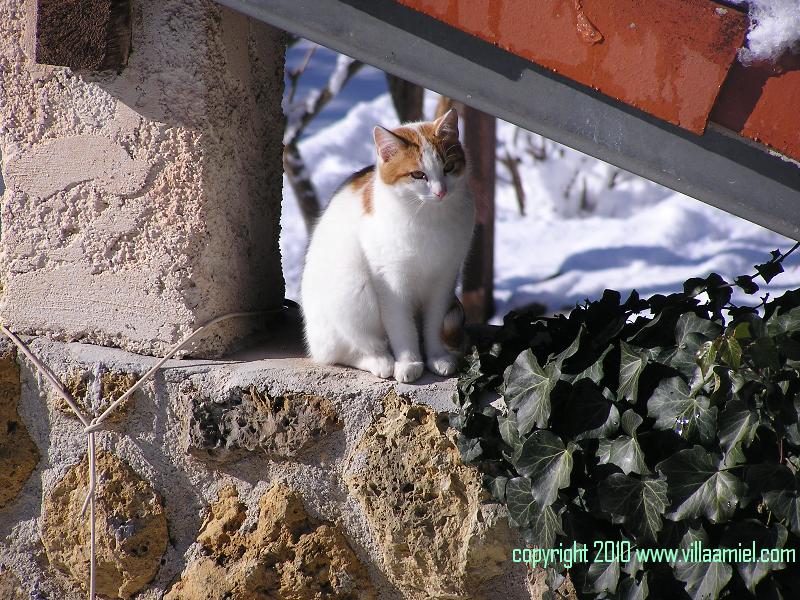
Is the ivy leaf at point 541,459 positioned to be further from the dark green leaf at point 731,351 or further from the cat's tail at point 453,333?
the cat's tail at point 453,333

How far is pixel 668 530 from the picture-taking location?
1.25 m

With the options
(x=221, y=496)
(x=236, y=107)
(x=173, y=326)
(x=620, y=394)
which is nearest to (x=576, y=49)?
(x=620, y=394)

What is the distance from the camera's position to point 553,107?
1.19m

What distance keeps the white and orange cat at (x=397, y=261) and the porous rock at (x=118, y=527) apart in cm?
46

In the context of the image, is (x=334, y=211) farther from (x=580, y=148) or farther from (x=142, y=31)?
(x=580, y=148)

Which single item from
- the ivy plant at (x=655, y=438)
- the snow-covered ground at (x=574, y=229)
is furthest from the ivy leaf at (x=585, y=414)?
the snow-covered ground at (x=574, y=229)

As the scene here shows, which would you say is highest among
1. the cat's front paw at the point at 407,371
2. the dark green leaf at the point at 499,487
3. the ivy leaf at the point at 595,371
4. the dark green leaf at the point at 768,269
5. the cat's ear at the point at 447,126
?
the cat's ear at the point at 447,126

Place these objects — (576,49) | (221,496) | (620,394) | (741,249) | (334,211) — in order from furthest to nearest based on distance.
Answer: (741,249), (334,211), (221,496), (620,394), (576,49)

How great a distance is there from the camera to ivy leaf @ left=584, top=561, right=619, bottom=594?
1.30m

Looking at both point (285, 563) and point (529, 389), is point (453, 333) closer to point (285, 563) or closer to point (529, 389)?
point (529, 389)

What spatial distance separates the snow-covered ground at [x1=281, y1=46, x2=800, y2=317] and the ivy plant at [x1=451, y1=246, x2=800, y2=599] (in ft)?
12.9

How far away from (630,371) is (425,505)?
1.51ft

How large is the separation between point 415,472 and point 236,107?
2.63ft

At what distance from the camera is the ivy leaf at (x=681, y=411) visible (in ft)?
3.98
